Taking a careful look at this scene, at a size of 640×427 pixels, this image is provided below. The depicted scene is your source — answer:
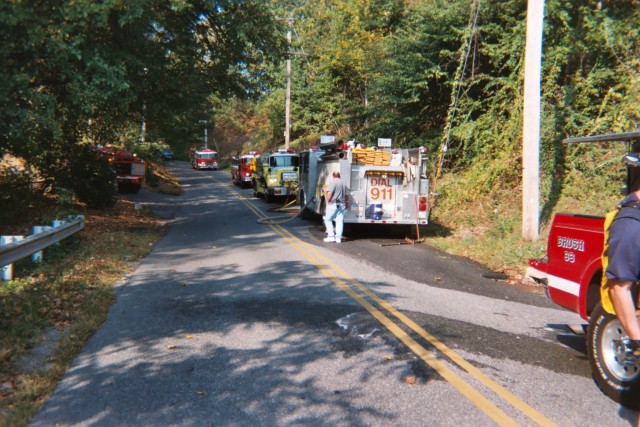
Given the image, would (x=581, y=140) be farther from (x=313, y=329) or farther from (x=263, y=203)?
(x=263, y=203)

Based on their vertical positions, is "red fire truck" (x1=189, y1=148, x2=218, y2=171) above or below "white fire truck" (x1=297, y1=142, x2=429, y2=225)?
above

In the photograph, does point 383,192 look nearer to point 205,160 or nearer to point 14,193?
point 14,193

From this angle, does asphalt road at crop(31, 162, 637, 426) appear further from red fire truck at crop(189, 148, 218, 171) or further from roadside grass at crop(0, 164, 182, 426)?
red fire truck at crop(189, 148, 218, 171)

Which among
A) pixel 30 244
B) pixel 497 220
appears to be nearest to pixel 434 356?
pixel 30 244

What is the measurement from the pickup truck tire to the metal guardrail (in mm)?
6337

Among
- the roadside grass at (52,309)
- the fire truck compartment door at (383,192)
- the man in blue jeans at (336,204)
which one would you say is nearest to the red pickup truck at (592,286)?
the roadside grass at (52,309)

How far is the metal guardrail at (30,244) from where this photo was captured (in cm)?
697

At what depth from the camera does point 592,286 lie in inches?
203

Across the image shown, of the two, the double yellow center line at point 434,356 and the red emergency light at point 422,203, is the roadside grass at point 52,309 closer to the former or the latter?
the double yellow center line at point 434,356

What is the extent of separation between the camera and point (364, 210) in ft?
46.6

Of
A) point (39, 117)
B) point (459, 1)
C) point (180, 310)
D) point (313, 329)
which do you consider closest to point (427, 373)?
point (313, 329)

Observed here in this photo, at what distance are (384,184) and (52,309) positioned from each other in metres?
8.91

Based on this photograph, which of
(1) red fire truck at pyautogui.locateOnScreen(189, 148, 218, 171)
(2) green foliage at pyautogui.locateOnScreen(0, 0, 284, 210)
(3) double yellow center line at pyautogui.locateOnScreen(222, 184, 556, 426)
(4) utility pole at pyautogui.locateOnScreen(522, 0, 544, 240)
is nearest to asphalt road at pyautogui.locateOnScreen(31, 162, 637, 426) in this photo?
(3) double yellow center line at pyautogui.locateOnScreen(222, 184, 556, 426)

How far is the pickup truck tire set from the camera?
4.27 m
